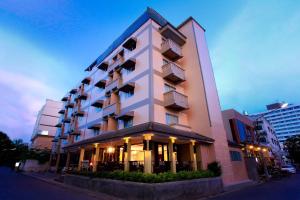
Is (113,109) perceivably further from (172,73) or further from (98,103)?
(172,73)

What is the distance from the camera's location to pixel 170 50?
19547mm

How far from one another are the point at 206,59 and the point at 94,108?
57.5 ft

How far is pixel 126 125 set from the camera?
61.0ft

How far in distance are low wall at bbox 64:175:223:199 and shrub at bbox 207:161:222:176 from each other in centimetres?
63

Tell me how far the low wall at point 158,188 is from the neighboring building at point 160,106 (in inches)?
63.5

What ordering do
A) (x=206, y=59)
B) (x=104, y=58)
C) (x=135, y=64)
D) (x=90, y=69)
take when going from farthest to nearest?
1. (x=90, y=69)
2. (x=104, y=58)
3. (x=206, y=59)
4. (x=135, y=64)

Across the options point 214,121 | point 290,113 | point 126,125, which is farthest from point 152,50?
point 290,113

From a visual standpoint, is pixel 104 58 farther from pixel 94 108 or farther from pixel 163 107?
pixel 163 107

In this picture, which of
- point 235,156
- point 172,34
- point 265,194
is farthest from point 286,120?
point 265,194

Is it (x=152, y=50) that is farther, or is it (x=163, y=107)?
(x=152, y=50)

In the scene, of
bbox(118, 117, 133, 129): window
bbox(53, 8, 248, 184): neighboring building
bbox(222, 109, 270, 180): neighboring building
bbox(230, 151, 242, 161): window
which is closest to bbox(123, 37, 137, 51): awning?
bbox(53, 8, 248, 184): neighboring building

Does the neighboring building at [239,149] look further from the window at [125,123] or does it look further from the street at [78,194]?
the window at [125,123]

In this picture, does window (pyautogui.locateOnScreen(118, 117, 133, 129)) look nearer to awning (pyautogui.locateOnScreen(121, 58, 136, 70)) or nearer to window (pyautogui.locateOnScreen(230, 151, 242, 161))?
awning (pyautogui.locateOnScreen(121, 58, 136, 70))

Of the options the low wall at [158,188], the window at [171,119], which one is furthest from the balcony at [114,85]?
the low wall at [158,188]
